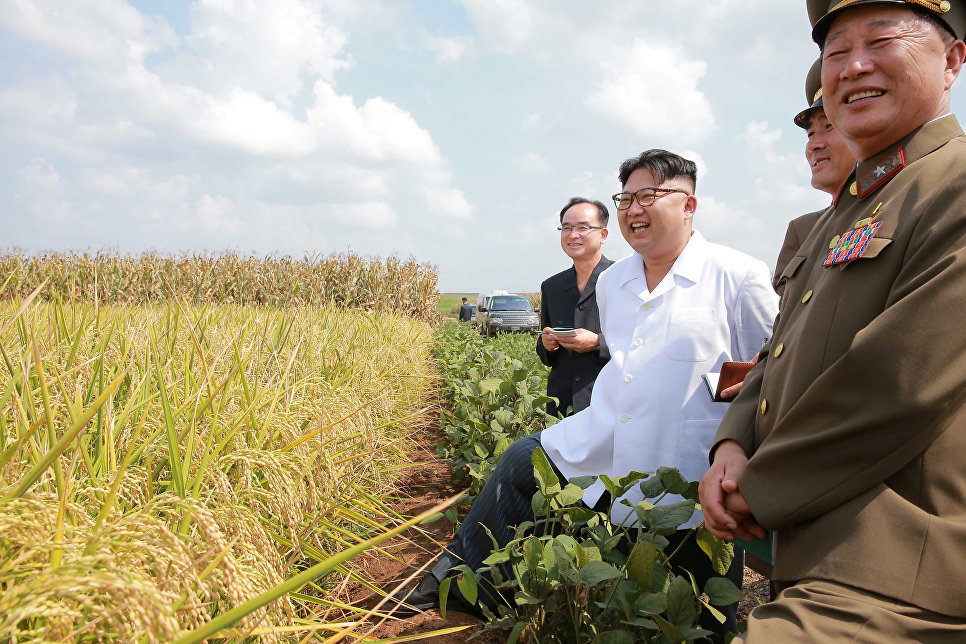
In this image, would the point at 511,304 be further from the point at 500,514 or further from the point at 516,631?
the point at 516,631

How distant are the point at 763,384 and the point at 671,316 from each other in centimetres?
82

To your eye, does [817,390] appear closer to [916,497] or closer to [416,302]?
[916,497]

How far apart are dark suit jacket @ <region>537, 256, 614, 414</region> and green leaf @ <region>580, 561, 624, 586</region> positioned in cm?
212

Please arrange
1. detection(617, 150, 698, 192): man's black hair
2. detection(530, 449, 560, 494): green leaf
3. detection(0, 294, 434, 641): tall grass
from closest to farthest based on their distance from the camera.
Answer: detection(0, 294, 434, 641): tall grass, detection(530, 449, 560, 494): green leaf, detection(617, 150, 698, 192): man's black hair

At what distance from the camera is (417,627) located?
2414mm

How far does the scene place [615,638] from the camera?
1689 mm

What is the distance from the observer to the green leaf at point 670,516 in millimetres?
1729

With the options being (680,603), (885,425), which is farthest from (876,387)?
(680,603)

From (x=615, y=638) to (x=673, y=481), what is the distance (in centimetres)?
45

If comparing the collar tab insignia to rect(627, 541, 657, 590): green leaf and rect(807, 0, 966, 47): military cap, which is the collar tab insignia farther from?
rect(627, 541, 657, 590): green leaf

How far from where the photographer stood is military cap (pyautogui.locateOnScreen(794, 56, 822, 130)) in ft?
7.67

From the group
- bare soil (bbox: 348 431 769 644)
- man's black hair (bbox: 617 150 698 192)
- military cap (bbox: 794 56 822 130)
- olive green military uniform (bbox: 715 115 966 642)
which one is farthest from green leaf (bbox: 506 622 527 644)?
military cap (bbox: 794 56 822 130)

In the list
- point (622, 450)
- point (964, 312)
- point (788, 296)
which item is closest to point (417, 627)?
point (622, 450)

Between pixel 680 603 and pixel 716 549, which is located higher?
pixel 716 549
